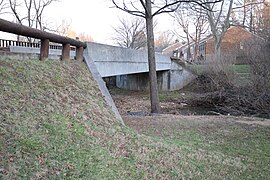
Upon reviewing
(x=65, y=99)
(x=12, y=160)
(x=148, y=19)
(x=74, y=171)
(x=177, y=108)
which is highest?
(x=148, y=19)

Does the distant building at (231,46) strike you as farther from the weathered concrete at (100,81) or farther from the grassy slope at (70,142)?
the grassy slope at (70,142)

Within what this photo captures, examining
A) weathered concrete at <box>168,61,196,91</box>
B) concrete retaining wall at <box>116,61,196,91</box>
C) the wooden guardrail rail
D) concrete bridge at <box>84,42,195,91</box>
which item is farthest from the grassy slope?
A: weathered concrete at <box>168,61,196,91</box>

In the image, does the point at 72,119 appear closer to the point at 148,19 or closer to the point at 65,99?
the point at 65,99

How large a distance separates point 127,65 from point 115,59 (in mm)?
2115

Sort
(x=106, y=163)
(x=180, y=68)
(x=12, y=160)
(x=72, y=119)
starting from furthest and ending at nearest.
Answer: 1. (x=180, y=68)
2. (x=72, y=119)
3. (x=106, y=163)
4. (x=12, y=160)

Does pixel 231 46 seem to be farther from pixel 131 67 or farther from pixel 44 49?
pixel 44 49

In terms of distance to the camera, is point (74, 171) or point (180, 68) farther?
point (180, 68)

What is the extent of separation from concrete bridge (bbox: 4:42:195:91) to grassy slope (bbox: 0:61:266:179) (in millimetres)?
1345

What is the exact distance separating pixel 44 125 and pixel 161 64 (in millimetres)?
20186

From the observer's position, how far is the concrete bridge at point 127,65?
9630mm

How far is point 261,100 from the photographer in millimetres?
14273

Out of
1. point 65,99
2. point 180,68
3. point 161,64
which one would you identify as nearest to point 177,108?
point 161,64

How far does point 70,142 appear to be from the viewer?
375cm

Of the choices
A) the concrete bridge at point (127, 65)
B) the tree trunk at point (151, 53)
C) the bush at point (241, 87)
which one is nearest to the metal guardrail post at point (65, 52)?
the concrete bridge at point (127, 65)
